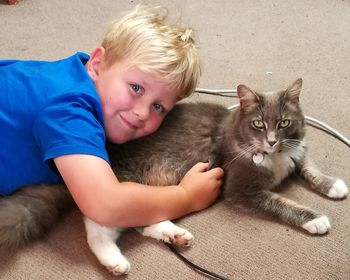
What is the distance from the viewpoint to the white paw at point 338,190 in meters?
1.27

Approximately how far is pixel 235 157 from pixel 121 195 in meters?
0.43

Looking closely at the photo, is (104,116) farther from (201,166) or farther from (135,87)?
(201,166)

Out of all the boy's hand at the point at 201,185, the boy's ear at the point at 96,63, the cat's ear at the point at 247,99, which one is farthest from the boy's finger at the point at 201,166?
the boy's ear at the point at 96,63

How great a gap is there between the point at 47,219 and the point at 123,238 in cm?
24

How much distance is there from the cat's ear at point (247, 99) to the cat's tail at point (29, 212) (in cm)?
64

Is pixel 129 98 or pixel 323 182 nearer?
pixel 129 98

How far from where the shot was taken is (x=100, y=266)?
3.70 ft

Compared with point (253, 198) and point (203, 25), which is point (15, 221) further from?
point (203, 25)

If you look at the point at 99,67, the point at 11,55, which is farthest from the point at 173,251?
the point at 11,55

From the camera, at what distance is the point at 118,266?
1079 mm

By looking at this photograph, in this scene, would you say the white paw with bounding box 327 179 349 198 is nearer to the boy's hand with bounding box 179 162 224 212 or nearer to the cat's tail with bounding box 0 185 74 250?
the boy's hand with bounding box 179 162 224 212

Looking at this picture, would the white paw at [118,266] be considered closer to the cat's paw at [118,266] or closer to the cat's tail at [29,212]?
the cat's paw at [118,266]

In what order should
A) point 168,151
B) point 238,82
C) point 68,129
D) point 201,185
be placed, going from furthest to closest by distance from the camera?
1. point 238,82
2. point 168,151
3. point 201,185
4. point 68,129

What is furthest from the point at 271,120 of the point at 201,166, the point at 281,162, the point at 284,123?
the point at 201,166
